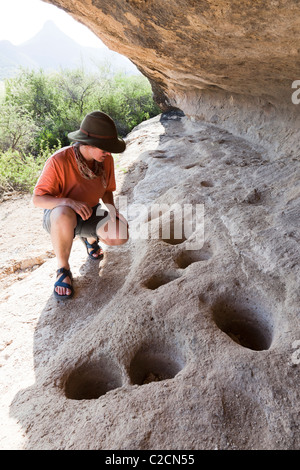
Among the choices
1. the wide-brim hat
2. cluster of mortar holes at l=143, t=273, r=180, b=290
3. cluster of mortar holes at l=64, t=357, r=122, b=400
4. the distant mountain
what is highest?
the distant mountain

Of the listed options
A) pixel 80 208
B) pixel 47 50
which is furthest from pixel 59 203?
pixel 47 50

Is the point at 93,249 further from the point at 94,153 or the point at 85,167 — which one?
the point at 94,153

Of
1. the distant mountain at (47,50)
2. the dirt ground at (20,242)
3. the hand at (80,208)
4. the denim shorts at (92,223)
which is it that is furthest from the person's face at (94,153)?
the distant mountain at (47,50)

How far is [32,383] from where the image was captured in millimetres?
1894

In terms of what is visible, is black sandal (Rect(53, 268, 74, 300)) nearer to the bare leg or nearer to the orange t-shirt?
the bare leg

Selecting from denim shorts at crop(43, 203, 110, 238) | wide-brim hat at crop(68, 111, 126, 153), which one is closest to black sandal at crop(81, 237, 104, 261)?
denim shorts at crop(43, 203, 110, 238)

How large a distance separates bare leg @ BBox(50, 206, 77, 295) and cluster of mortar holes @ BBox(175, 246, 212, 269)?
0.95 m

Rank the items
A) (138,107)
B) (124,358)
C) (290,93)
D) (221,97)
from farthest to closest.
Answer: (138,107), (221,97), (290,93), (124,358)

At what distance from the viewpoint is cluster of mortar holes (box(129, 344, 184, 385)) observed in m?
1.88

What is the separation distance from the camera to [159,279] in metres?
2.46

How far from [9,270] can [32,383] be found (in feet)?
6.11

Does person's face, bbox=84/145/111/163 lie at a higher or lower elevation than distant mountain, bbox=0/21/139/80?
lower

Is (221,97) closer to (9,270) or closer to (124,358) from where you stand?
(9,270)

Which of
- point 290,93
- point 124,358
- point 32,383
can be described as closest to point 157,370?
point 124,358
